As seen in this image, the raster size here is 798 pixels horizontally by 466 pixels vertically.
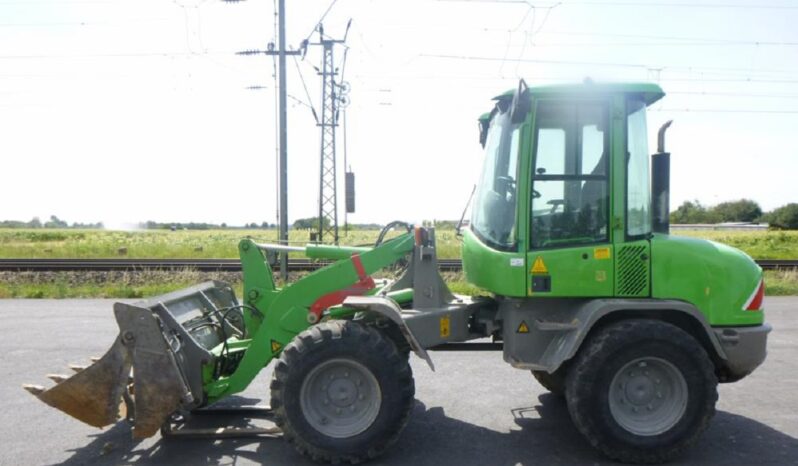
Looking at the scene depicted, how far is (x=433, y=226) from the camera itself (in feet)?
18.1

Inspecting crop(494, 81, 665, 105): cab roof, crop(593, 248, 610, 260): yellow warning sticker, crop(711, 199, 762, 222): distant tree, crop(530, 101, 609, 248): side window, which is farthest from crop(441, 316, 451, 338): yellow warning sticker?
crop(711, 199, 762, 222): distant tree

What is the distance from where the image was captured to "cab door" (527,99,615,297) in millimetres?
4746

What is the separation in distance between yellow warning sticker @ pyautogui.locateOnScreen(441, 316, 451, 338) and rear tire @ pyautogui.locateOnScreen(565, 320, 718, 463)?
104 centimetres

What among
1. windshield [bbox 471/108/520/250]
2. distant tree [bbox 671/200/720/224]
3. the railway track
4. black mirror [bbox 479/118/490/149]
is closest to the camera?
windshield [bbox 471/108/520/250]

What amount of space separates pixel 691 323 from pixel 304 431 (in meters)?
3.08

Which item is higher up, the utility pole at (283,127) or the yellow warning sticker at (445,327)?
the utility pole at (283,127)

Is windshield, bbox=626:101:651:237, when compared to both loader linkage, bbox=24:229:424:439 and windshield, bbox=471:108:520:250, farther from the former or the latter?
loader linkage, bbox=24:229:424:439

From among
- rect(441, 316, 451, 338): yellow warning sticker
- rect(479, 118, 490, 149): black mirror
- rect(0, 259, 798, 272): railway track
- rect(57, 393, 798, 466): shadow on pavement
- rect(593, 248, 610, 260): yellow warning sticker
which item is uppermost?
rect(479, 118, 490, 149): black mirror

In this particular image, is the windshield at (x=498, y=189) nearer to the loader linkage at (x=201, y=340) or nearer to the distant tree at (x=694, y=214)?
the loader linkage at (x=201, y=340)

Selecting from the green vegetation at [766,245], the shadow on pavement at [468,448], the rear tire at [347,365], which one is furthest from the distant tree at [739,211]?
the rear tire at [347,365]

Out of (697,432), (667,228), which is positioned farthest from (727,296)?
(697,432)

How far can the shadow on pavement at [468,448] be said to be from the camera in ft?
15.3

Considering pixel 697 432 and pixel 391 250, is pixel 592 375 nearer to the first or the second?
pixel 697 432

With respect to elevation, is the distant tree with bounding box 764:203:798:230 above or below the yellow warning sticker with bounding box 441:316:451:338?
above
